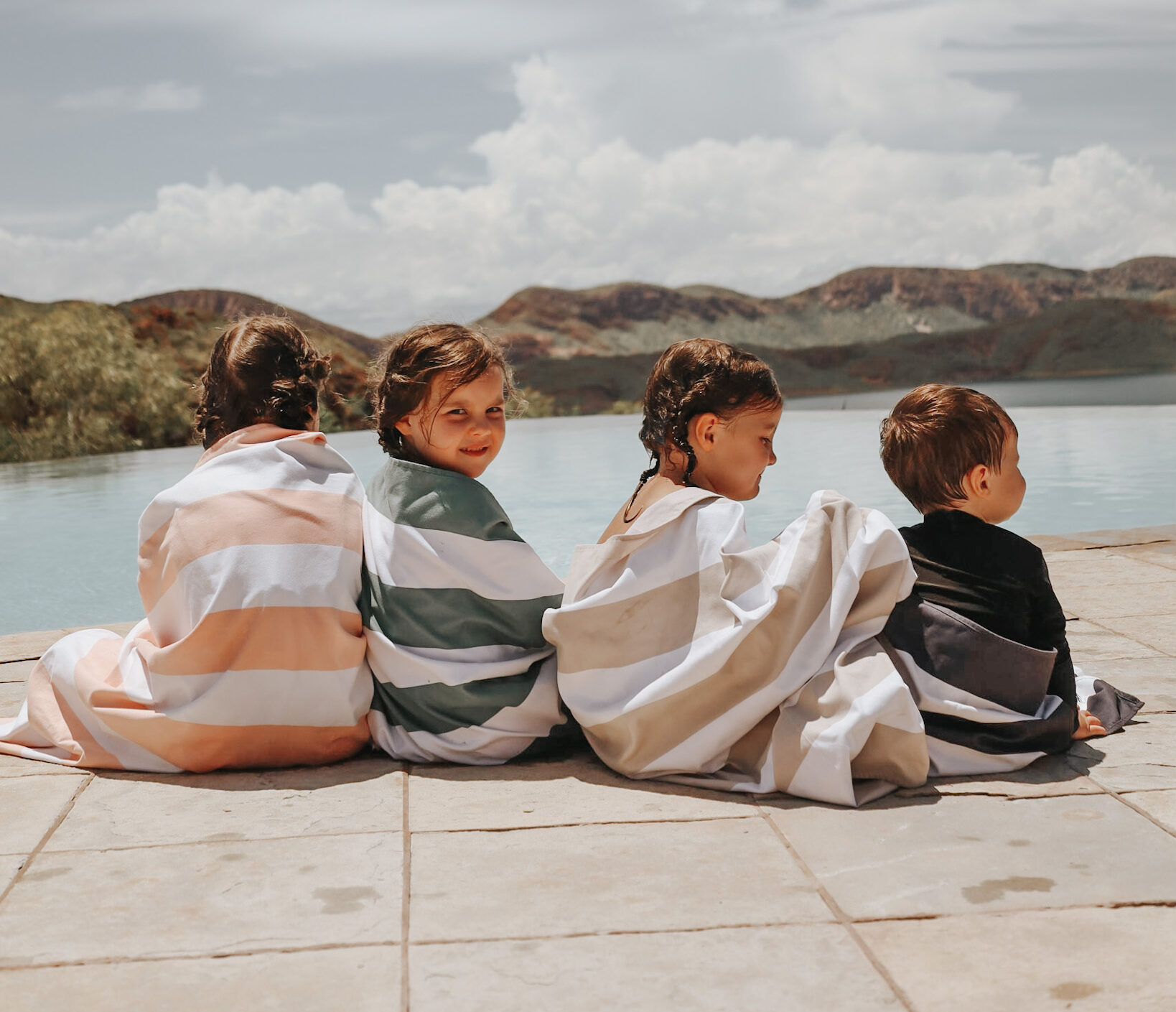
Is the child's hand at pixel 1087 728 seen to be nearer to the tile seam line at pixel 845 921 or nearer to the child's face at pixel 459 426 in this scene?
the tile seam line at pixel 845 921

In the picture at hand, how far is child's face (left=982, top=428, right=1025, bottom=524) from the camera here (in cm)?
246

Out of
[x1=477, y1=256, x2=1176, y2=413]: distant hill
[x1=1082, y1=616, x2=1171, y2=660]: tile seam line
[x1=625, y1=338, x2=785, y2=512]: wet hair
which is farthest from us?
[x1=477, y1=256, x2=1176, y2=413]: distant hill

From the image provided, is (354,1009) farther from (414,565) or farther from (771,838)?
(414,565)

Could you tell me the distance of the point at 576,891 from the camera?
181 centimetres

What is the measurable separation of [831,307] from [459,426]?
33481 mm

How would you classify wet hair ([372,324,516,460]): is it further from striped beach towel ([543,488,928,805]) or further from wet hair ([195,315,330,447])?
striped beach towel ([543,488,928,805])

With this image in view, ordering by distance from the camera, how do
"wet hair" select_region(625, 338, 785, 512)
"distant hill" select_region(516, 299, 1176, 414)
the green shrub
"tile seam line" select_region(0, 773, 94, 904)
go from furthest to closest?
"distant hill" select_region(516, 299, 1176, 414) < the green shrub < "wet hair" select_region(625, 338, 785, 512) < "tile seam line" select_region(0, 773, 94, 904)

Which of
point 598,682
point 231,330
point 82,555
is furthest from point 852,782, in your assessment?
point 82,555

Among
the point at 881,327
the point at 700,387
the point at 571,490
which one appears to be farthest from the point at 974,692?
the point at 881,327

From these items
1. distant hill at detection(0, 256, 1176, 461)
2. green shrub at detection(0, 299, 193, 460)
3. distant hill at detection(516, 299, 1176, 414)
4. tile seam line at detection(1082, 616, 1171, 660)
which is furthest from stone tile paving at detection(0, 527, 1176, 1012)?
distant hill at detection(516, 299, 1176, 414)

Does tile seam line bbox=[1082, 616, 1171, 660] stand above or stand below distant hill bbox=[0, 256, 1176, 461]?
below

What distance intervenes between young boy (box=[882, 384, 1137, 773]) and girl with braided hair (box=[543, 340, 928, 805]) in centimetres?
15

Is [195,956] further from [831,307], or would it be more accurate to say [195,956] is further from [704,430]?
[831,307]

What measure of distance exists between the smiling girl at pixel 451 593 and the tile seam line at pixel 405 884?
18 cm
